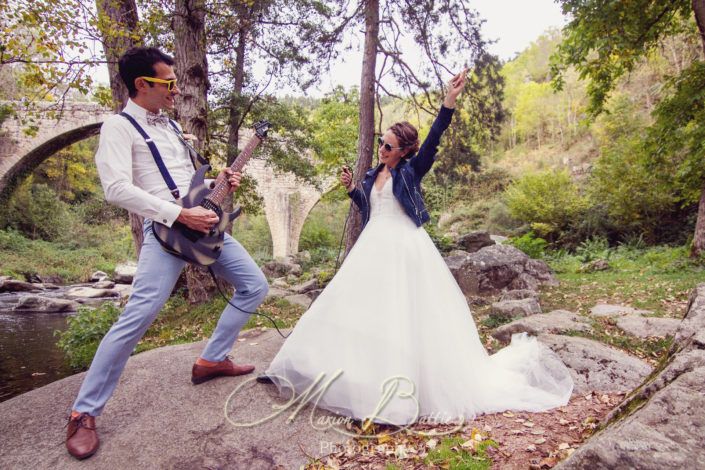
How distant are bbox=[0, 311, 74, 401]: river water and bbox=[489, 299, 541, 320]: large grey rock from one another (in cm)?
601

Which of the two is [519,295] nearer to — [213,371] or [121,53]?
[213,371]

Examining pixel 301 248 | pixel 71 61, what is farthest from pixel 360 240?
pixel 301 248

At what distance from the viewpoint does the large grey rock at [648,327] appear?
471cm

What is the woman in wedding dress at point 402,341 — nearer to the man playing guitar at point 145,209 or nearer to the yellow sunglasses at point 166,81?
the man playing guitar at point 145,209

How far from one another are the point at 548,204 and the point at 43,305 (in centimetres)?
1842

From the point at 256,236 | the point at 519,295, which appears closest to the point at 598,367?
the point at 519,295

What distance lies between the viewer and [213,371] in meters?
3.10

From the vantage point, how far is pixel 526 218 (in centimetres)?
1861

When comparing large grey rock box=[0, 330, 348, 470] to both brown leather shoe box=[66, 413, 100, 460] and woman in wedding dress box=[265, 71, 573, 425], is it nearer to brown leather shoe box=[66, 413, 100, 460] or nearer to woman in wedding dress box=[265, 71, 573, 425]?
brown leather shoe box=[66, 413, 100, 460]

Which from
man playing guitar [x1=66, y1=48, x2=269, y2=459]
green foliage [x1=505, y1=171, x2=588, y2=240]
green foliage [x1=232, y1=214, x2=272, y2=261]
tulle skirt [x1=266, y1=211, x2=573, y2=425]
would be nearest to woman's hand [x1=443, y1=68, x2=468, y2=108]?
tulle skirt [x1=266, y1=211, x2=573, y2=425]

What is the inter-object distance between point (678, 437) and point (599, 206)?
17365mm

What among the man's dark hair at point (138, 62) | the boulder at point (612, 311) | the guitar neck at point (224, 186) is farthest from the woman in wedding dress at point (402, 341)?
the boulder at point (612, 311)

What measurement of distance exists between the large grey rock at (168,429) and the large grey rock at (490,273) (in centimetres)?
606

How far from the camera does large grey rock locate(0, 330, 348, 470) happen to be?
2279 mm
